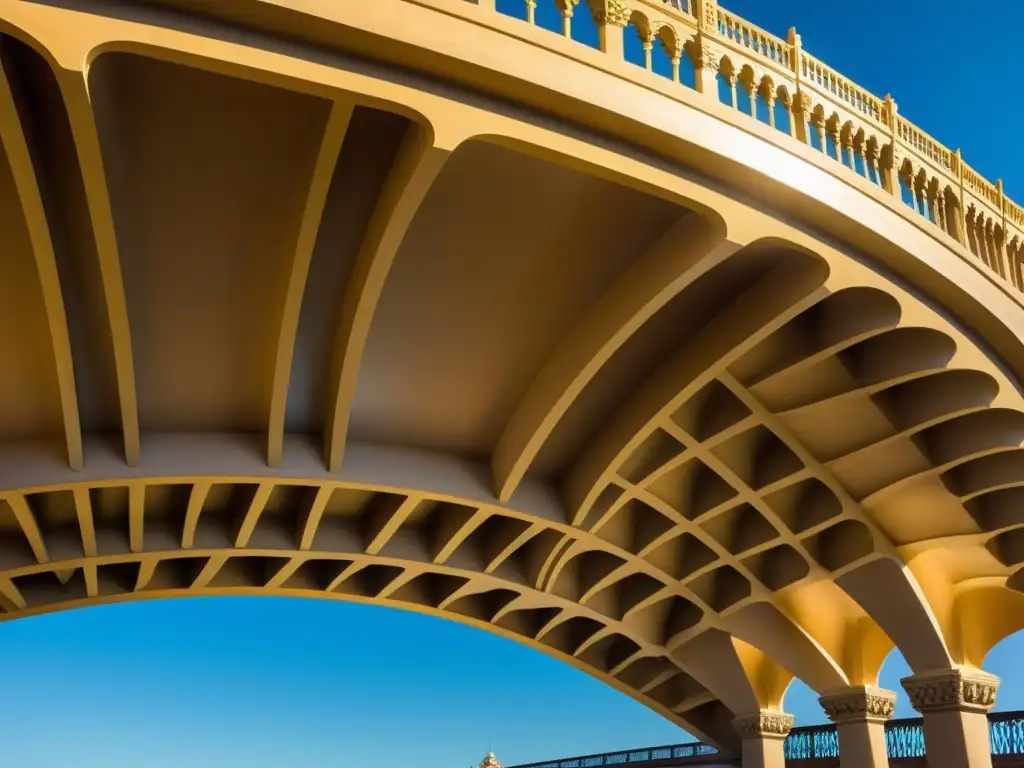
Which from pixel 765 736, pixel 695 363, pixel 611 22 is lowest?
pixel 765 736

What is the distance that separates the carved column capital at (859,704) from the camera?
1936 centimetres

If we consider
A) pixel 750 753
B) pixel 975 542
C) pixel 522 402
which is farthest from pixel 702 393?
pixel 750 753

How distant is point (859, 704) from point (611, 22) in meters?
15.9

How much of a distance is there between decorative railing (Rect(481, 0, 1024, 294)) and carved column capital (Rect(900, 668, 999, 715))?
758 cm

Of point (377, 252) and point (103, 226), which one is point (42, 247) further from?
point (377, 252)

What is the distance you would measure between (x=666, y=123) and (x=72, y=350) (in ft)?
25.2

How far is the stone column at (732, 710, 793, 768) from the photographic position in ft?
74.1

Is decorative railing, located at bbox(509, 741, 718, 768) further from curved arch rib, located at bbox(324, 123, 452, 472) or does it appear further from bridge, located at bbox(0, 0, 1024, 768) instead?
curved arch rib, located at bbox(324, 123, 452, 472)

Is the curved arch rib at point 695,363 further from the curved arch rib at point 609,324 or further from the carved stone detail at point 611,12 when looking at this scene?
the carved stone detail at point 611,12

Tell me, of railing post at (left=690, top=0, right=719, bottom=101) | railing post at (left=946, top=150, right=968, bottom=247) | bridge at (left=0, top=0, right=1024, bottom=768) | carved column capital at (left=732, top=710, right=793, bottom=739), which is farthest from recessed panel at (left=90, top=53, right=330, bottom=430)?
carved column capital at (left=732, top=710, right=793, bottom=739)

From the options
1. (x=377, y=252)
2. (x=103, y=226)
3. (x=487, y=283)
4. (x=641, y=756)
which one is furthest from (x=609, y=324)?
(x=641, y=756)

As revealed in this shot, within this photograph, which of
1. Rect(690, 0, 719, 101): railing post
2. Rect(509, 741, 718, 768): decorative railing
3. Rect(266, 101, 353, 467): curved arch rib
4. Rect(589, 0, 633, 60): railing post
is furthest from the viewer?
Rect(509, 741, 718, 768): decorative railing

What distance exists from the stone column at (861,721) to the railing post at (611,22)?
15669mm

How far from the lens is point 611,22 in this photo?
8617 mm
